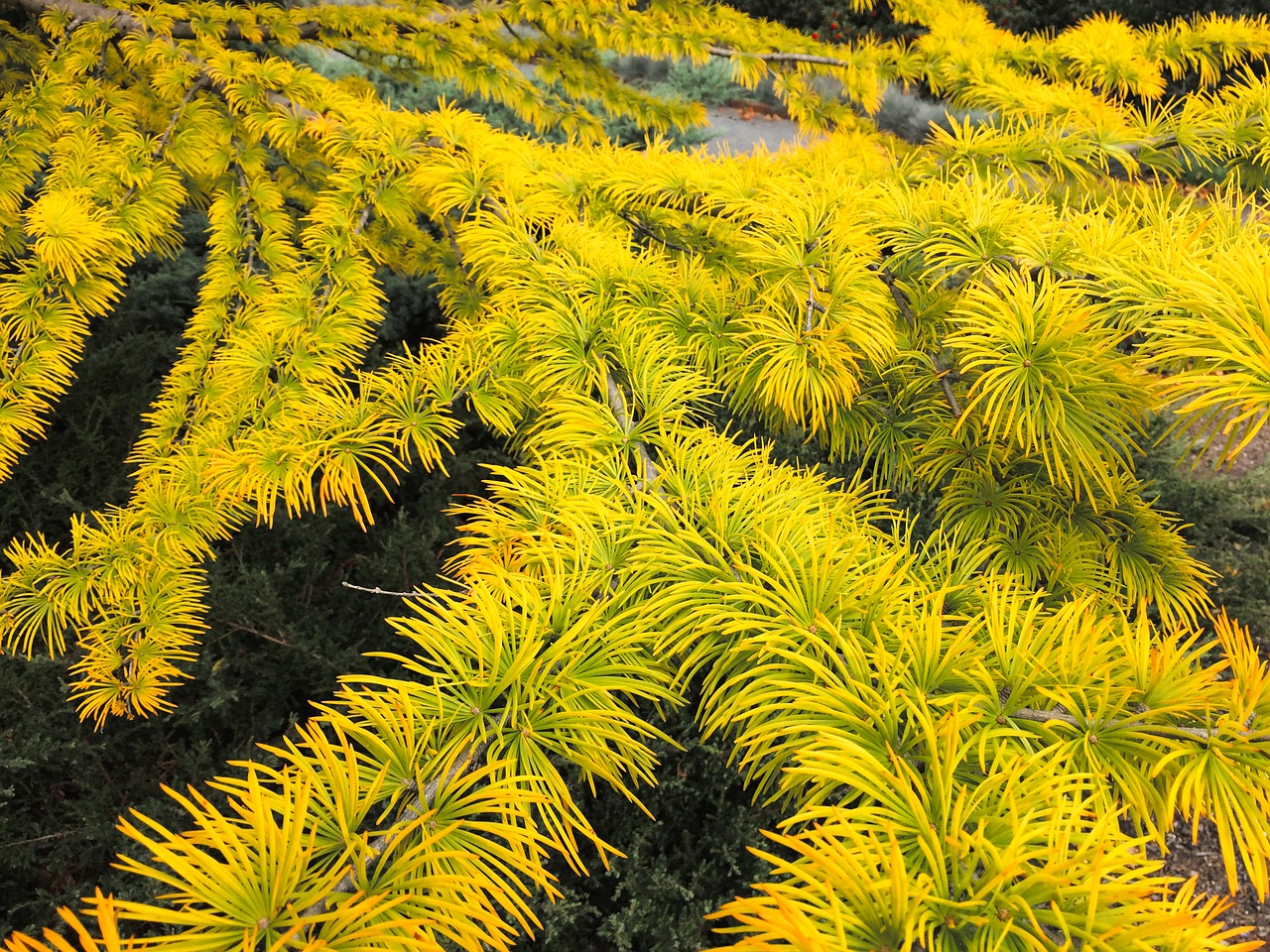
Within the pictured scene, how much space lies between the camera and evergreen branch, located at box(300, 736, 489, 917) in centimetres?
31

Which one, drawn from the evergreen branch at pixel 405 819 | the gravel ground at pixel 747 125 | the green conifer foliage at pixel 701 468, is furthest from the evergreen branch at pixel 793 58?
the gravel ground at pixel 747 125

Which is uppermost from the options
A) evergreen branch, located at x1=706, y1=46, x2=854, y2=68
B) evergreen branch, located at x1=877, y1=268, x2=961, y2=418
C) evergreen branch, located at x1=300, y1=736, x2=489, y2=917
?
evergreen branch, located at x1=706, y1=46, x2=854, y2=68

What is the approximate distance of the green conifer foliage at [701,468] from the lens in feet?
1.05

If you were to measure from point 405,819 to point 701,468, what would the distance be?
1.09ft

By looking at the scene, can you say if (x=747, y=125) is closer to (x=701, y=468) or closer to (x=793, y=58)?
(x=793, y=58)

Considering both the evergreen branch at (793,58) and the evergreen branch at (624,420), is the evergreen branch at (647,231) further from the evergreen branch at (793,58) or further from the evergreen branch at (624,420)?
the evergreen branch at (793,58)

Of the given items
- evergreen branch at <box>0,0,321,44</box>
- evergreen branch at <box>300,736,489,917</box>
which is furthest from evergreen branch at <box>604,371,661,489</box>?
evergreen branch at <box>0,0,321,44</box>

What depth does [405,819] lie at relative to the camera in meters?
0.35

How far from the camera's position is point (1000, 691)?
0.42m

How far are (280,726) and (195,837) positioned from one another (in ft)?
6.30

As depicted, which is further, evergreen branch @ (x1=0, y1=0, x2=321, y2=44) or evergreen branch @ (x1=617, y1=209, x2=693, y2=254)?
evergreen branch @ (x1=0, y1=0, x2=321, y2=44)

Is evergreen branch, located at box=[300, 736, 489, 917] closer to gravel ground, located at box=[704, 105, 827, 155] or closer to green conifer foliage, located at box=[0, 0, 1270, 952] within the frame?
green conifer foliage, located at box=[0, 0, 1270, 952]

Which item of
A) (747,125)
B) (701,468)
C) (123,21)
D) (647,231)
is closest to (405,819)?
(701,468)

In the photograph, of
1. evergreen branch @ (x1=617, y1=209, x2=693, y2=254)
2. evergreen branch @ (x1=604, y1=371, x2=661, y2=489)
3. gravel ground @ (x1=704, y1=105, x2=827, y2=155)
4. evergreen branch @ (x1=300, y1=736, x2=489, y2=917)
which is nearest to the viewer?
evergreen branch @ (x1=300, y1=736, x2=489, y2=917)
